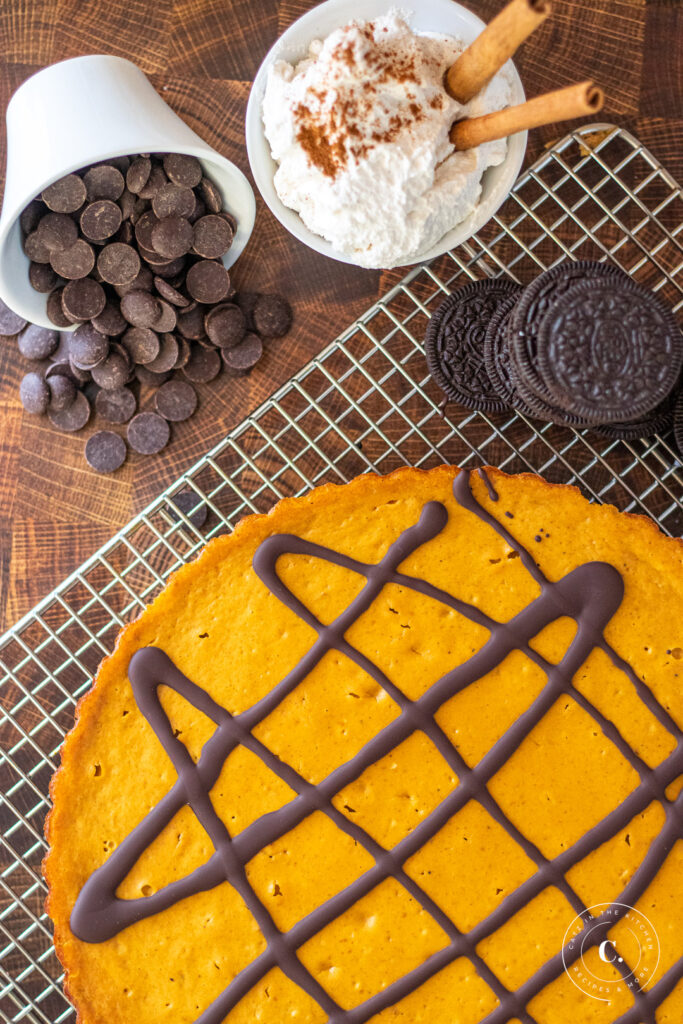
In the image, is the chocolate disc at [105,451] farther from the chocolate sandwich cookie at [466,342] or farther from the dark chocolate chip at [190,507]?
the chocolate sandwich cookie at [466,342]

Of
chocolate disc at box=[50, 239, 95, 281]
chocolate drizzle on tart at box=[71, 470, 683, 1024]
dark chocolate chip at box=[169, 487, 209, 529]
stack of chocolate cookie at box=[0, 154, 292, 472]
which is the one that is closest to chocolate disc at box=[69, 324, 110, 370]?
stack of chocolate cookie at box=[0, 154, 292, 472]

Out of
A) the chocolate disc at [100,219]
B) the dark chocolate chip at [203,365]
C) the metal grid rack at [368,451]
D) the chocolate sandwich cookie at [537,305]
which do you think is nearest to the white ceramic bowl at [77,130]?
the chocolate disc at [100,219]

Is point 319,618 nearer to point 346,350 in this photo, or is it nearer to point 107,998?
point 346,350

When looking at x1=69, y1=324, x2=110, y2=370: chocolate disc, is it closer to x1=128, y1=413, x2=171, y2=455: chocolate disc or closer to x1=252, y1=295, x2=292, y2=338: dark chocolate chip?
x1=128, y1=413, x2=171, y2=455: chocolate disc

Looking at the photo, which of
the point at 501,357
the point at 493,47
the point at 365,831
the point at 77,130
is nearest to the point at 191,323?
the point at 77,130

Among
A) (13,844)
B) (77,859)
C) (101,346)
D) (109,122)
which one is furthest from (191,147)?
(13,844)
